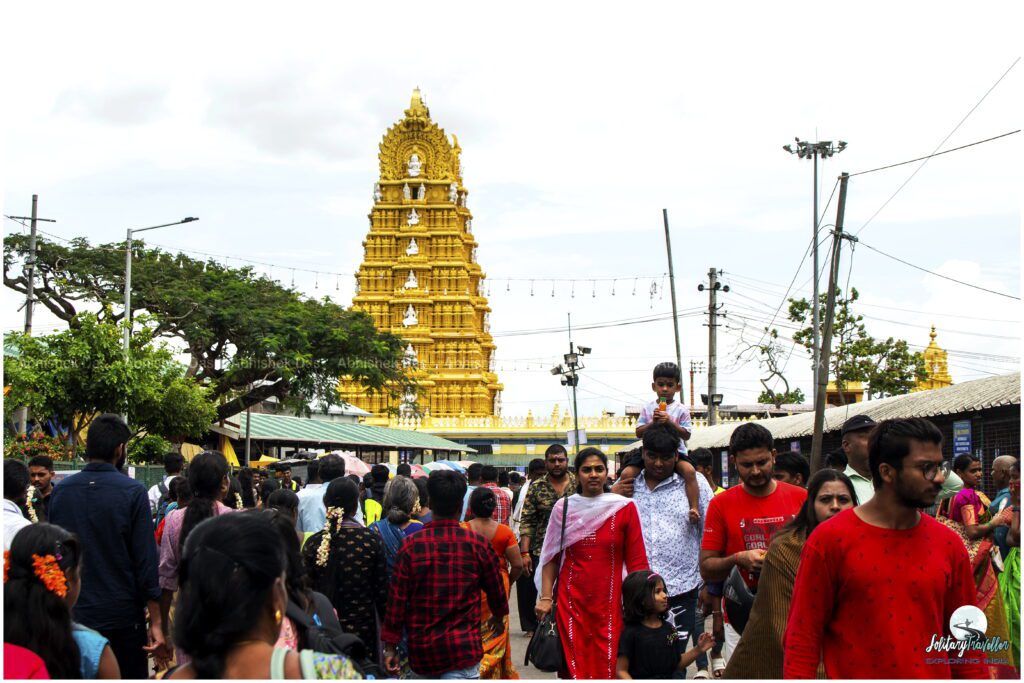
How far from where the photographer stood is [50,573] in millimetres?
3988

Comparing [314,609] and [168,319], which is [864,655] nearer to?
[314,609]

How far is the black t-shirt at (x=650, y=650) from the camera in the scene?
6020mm

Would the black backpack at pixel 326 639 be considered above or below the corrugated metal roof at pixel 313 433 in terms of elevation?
below

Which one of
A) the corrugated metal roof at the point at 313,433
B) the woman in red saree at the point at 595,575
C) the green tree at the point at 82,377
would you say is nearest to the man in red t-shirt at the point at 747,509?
the woman in red saree at the point at 595,575

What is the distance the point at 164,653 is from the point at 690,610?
3.10 meters

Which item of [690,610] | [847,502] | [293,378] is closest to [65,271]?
[293,378]

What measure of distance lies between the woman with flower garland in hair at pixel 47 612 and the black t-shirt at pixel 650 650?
9.16ft

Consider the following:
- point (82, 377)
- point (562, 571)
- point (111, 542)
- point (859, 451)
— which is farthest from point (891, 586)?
point (82, 377)

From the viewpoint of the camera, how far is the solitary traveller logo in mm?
Result: 4008

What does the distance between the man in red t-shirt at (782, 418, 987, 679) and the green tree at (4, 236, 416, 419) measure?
31852 millimetres

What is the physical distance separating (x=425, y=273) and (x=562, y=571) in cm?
6513

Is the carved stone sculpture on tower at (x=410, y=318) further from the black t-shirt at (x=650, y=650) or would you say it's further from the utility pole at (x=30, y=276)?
the black t-shirt at (x=650, y=650)

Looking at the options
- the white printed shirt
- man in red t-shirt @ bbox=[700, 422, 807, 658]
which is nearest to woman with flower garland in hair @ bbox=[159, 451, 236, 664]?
the white printed shirt

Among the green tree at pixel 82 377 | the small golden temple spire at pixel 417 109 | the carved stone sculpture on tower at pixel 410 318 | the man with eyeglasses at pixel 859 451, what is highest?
the small golden temple spire at pixel 417 109
